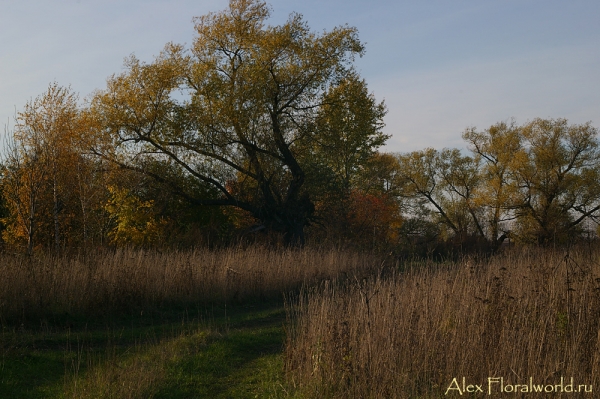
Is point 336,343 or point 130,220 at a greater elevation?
point 130,220

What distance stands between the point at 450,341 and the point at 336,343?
1.31 m

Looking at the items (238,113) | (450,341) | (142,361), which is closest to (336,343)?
(450,341)

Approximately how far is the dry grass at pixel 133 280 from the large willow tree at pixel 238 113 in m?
12.4

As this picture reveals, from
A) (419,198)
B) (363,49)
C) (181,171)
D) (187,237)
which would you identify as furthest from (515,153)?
(187,237)

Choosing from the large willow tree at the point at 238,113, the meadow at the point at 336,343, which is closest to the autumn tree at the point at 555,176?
the large willow tree at the point at 238,113

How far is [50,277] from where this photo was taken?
1209 centimetres

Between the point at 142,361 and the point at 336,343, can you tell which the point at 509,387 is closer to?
the point at 336,343

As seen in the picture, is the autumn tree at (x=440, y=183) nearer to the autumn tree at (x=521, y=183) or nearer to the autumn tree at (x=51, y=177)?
the autumn tree at (x=521, y=183)

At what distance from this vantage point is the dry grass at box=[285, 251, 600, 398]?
6.14 meters

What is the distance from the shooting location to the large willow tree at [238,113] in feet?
95.3

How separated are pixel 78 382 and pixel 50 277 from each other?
566 cm

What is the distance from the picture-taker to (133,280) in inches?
517

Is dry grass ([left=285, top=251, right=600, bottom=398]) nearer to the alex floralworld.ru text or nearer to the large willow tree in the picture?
the alex floralworld.ru text

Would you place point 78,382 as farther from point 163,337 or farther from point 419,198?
point 419,198
